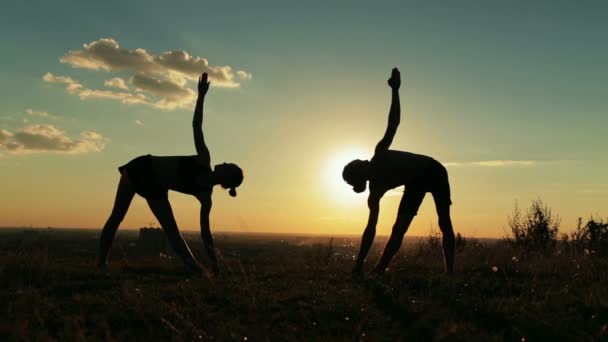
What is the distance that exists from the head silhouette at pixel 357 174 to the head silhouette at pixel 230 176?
5.71 feet

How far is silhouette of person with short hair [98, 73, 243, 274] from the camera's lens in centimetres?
857

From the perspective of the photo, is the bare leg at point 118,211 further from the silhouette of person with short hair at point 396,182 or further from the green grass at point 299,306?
the silhouette of person with short hair at point 396,182

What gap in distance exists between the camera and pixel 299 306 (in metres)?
5.91

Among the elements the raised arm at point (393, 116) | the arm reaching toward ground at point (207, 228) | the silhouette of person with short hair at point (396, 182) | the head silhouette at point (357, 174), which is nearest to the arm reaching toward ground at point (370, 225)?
the silhouette of person with short hair at point (396, 182)

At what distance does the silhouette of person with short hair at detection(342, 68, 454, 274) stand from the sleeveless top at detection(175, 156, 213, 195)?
227 cm

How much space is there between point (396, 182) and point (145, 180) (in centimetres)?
419

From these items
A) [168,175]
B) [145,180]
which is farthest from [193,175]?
[145,180]

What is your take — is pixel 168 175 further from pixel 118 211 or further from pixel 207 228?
pixel 118 211

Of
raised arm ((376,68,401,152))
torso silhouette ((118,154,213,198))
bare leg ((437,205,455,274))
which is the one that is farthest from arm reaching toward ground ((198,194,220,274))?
bare leg ((437,205,455,274))

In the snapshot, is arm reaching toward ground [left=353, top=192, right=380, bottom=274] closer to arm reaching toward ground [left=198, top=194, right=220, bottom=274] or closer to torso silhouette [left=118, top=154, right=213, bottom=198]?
arm reaching toward ground [left=198, top=194, right=220, bottom=274]

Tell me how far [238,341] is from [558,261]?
796cm

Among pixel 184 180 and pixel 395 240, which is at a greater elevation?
pixel 184 180

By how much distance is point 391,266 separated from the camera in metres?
10.9

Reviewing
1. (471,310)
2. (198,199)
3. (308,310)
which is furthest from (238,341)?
(198,199)
